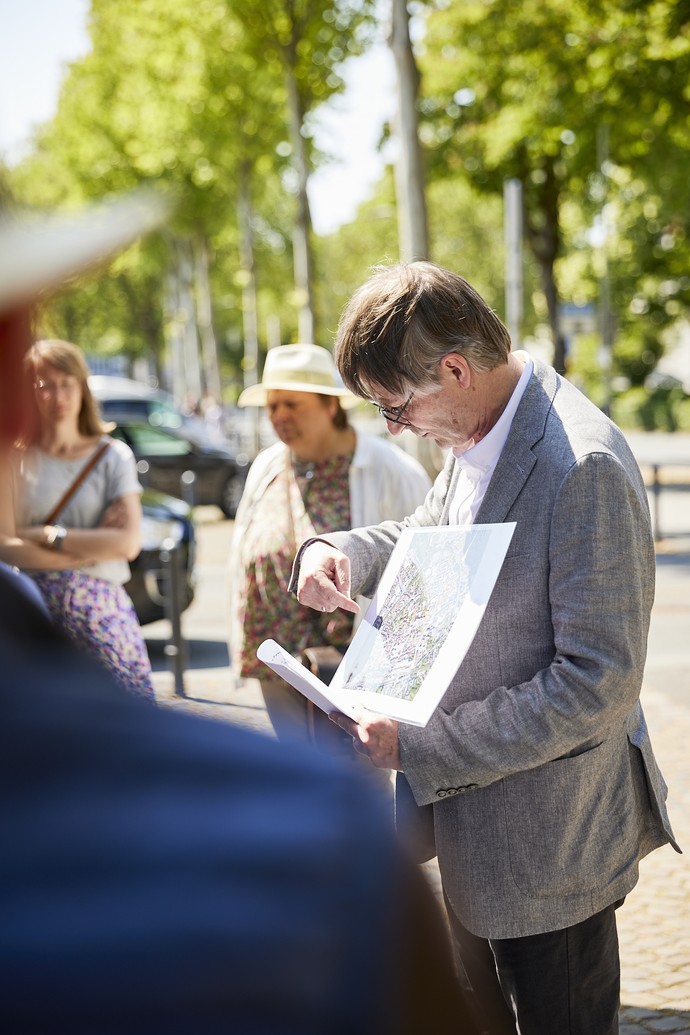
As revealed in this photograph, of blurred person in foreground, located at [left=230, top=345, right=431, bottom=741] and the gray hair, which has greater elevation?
the gray hair

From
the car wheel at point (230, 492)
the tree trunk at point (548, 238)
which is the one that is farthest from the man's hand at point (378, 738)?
the tree trunk at point (548, 238)

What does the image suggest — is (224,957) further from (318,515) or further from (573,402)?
(318,515)

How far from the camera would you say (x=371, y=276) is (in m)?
2.47

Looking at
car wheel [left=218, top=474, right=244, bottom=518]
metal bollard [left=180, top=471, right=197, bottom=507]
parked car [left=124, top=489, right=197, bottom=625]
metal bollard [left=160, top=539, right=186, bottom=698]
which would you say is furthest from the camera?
car wheel [left=218, top=474, right=244, bottom=518]

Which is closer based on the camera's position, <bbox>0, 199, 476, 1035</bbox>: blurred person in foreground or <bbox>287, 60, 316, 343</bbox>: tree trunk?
<bbox>0, 199, 476, 1035</bbox>: blurred person in foreground

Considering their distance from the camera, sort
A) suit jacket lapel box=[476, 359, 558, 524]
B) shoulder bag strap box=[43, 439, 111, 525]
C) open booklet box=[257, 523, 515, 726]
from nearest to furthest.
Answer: open booklet box=[257, 523, 515, 726] < suit jacket lapel box=[476, 359, 558, 524] < shoulder bag strap box=[43, 439, 111, 525]

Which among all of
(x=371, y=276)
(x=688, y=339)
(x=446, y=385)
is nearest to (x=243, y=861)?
(x=446, y=385)

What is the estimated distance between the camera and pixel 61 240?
3.11 ft

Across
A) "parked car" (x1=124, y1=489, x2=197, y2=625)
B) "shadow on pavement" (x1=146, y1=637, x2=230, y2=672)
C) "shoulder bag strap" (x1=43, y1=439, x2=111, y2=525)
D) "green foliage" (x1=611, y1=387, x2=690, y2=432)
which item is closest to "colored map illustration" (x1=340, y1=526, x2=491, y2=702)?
"shoulder bag strap" (x1=43, y1=439, x2=111, y2=525)

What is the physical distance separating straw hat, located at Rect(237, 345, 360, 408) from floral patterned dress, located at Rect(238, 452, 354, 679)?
10.7 inches

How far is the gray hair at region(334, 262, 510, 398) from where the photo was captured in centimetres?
224

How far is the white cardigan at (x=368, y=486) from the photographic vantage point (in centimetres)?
455

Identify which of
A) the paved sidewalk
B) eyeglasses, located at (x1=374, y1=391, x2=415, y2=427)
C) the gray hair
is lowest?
the paved sidewalk

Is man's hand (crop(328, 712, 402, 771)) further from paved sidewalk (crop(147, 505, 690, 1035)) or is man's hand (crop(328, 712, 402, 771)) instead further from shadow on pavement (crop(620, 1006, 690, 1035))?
shadow on pavement (crop(620, 1006, 690, 1035))
